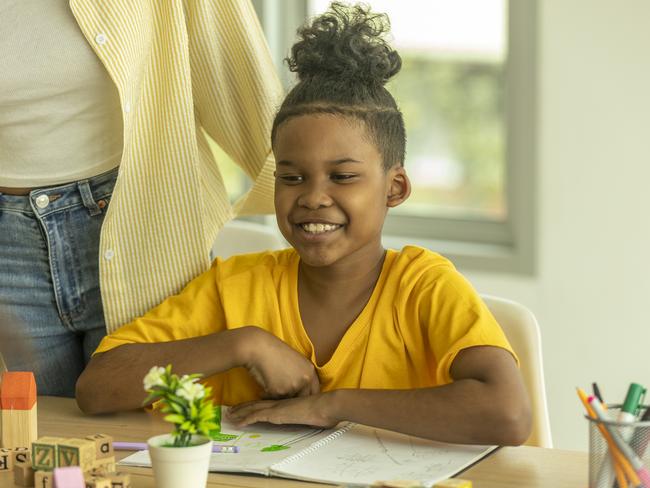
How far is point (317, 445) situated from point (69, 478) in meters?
0.35

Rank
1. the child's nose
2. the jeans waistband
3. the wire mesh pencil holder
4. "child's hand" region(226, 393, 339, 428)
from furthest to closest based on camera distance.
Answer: the jeans waistband → the child's nose → "child's hand" region(226, 393, 339, 428) → the wire mesh pencil holder

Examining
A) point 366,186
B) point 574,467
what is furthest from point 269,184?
point 574,467

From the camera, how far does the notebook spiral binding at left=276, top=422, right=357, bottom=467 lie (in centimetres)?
138

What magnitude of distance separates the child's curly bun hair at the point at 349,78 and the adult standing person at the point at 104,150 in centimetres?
14

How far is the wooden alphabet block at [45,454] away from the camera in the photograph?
51.2 inches

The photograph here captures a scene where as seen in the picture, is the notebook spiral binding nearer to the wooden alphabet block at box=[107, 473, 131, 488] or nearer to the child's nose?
the wooden alphabet block at box=[107, 473, 131, 488]

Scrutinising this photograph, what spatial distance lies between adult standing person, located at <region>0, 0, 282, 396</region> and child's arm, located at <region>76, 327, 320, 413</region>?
0.12 metres

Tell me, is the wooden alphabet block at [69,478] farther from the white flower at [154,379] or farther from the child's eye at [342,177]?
the child's eye at [342,177]

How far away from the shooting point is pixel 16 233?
173 cm

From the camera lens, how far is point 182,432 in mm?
1195

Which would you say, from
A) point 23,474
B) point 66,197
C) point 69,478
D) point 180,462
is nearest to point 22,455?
point 23,474

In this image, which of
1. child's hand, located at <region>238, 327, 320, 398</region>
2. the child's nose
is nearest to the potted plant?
child's hand, located at <region>238, 327, 320, 398</region>

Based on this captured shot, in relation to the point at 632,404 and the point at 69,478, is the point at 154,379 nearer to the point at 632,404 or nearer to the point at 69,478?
the point at 69,478

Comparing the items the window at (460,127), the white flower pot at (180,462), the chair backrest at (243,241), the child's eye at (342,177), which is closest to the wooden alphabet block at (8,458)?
the white flower pot at (180,462)
